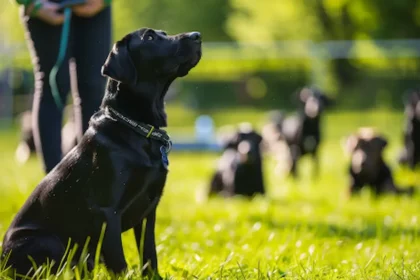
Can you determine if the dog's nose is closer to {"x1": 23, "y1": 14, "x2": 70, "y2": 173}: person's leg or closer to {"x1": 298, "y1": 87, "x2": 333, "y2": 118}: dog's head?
{"x1": 23, "y1": 14, "x2": 70, "y2": 173}: person's leg

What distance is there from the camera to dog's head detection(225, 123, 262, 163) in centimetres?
810

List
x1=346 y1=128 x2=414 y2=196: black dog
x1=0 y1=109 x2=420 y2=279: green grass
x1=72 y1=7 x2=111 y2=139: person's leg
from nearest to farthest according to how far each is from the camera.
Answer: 1. x1=0 y1=109 x2=420 y2=279: green grass
2. x1=72 y1=7 x2=111 y2=139: person's leg
3. x1=346 y1=128 x2=414 y2=196: black dog

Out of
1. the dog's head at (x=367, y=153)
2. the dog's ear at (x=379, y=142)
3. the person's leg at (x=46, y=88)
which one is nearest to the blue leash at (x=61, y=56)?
the person's leg at (x=46, y=88)

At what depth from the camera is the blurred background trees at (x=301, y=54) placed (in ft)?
53.0

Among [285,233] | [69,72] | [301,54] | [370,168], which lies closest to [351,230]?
[285,233]

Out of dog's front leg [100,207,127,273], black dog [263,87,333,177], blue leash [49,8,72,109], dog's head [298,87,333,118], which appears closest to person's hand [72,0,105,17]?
blue leash [49,8,72,109]

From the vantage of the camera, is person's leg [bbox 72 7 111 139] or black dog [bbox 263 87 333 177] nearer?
person's leg [bbox 72 7 111 139]

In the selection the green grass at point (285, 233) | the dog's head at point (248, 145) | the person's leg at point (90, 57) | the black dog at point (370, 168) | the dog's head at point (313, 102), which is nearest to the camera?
the green grass at point (285, 233)

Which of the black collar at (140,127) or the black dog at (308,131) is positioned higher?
the black collar at (140,127)

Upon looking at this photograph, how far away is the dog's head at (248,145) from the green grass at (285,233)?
44 cm

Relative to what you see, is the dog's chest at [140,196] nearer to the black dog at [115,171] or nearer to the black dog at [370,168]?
the black dog at [115,171]

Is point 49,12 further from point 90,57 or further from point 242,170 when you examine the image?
point 242,170

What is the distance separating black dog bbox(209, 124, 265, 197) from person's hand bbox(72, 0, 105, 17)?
4257 mm

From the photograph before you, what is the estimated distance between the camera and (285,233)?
4.59 meters
